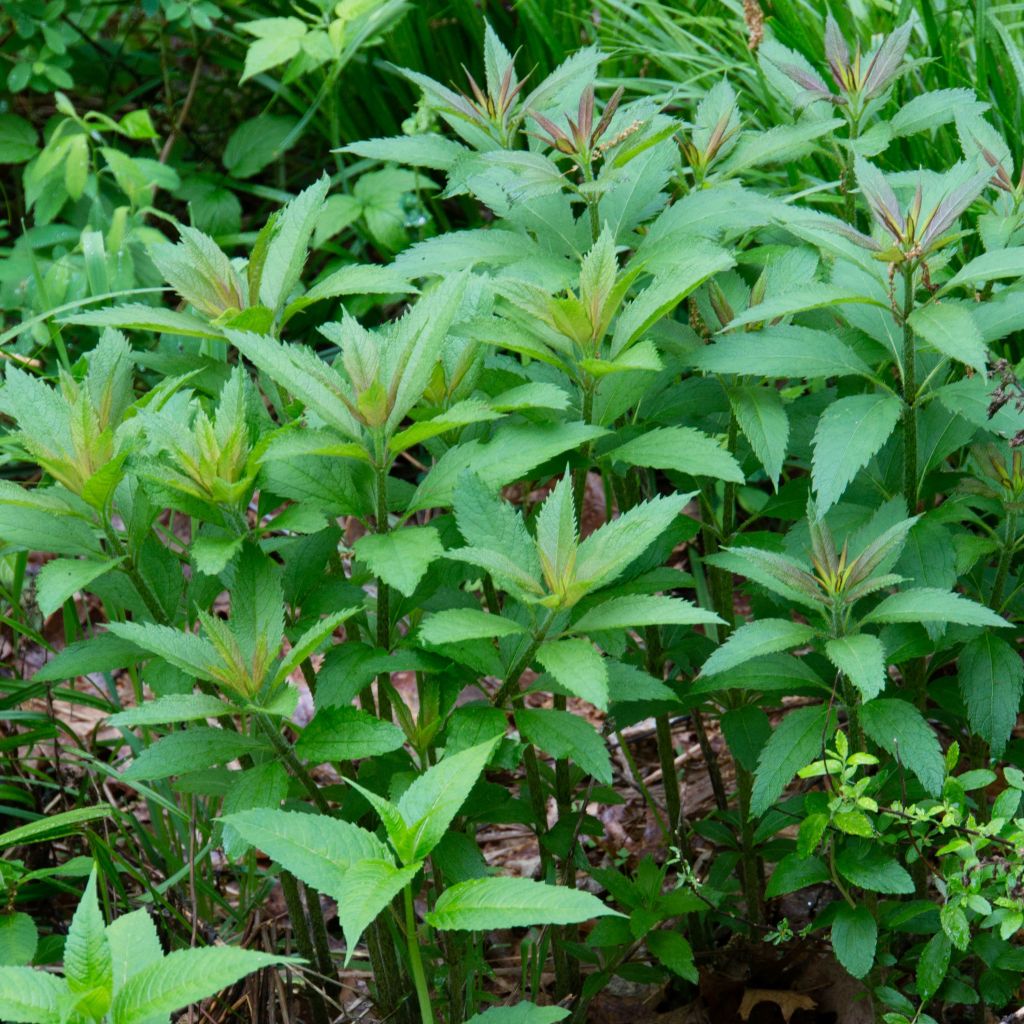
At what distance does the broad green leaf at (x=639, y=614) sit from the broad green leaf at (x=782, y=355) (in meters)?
0.33

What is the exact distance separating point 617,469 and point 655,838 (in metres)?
0.94

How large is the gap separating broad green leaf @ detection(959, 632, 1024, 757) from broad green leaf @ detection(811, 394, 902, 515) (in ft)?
1.06

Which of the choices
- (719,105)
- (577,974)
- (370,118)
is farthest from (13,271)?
(577,974)

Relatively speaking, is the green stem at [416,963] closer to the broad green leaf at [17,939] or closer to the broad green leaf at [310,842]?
the broad green leaf at [310,842]

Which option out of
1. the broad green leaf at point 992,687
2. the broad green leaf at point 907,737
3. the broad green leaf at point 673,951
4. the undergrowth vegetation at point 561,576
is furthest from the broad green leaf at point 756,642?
the broad green leaf at point 673,951

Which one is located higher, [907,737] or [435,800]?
[435,800]

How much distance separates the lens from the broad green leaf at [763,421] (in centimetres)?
166

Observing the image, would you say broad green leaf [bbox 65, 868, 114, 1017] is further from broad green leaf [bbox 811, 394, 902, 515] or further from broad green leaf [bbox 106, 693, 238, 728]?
broad green leaf [bbox 811, 394, 902, 515]

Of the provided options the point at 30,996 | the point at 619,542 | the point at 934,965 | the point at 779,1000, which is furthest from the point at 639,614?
the point at 779,1000

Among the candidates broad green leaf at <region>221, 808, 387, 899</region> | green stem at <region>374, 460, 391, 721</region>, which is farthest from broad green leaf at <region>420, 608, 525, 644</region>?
broad green leaf at <region>221, 808, 387, 899</region>

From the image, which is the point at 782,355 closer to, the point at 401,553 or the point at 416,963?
the point at 401,553

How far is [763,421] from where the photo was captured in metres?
1.70

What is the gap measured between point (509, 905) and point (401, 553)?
41 centimetres

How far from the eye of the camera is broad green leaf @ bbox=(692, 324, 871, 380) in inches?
65.5
